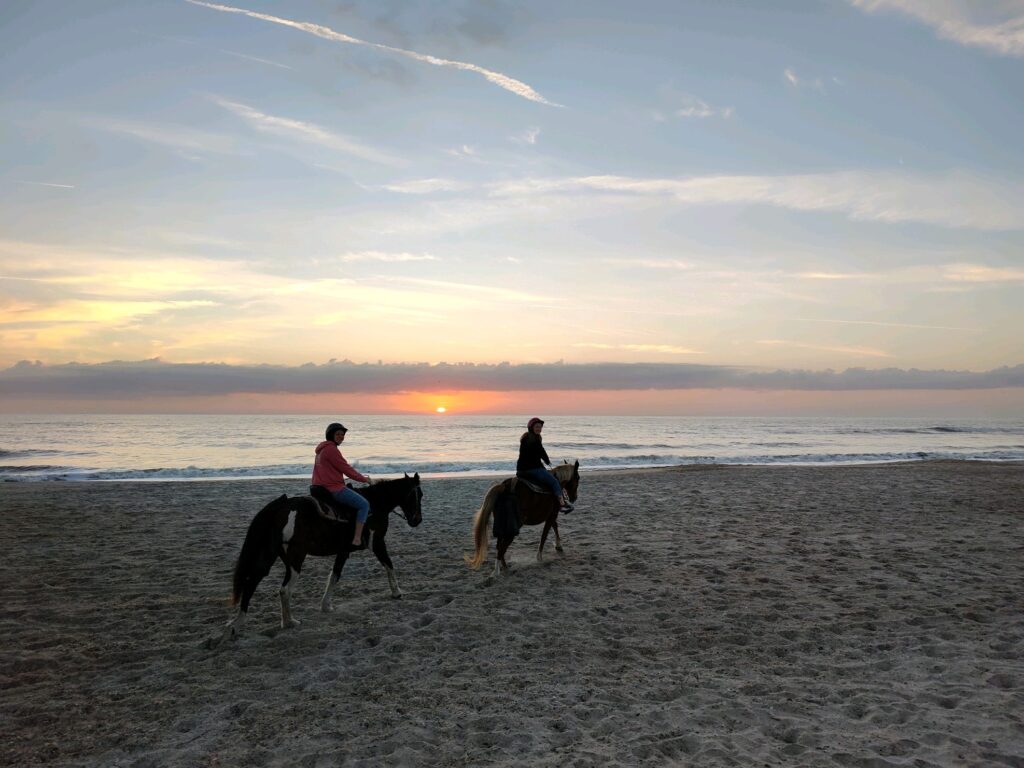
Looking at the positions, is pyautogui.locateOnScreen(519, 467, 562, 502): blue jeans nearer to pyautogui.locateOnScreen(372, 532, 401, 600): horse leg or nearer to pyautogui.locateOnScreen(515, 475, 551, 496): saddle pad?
pyautogui.locateOnScreen(515, 475, 551, 496): saddle pad

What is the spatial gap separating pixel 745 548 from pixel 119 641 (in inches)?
364

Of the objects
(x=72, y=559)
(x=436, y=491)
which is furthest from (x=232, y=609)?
(x=436, y=491)

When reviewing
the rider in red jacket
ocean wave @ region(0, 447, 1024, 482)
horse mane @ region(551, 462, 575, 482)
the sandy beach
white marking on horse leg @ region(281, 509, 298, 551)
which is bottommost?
ocean wave @ region(0, 447, 1024, 482)

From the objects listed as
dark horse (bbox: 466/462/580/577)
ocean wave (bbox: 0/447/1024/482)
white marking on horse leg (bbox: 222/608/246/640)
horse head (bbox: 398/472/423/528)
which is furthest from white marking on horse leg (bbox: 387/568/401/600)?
ocean wave (bbox: 0/447/1024/482)

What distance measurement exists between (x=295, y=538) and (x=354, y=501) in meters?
0.87

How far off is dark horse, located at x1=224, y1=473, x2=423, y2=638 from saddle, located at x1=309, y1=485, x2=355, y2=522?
0.04 m

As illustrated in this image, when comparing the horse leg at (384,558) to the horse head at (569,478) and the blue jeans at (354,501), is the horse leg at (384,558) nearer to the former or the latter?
the blue jeans at (354,501)

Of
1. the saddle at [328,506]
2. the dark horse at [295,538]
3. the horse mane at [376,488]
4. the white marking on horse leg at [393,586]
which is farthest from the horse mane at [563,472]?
the saddle at [328,506]

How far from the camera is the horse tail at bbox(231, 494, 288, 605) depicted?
6645mm

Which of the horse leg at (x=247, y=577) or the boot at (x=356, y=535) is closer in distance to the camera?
the horse leg at (x=247, y=577)

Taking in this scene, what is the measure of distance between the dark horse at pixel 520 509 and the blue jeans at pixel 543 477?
0.14 metres

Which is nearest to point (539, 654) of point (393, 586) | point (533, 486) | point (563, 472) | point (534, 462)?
point (393, 586)

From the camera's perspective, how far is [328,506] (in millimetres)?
7504

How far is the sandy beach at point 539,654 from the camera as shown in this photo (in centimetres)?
456
